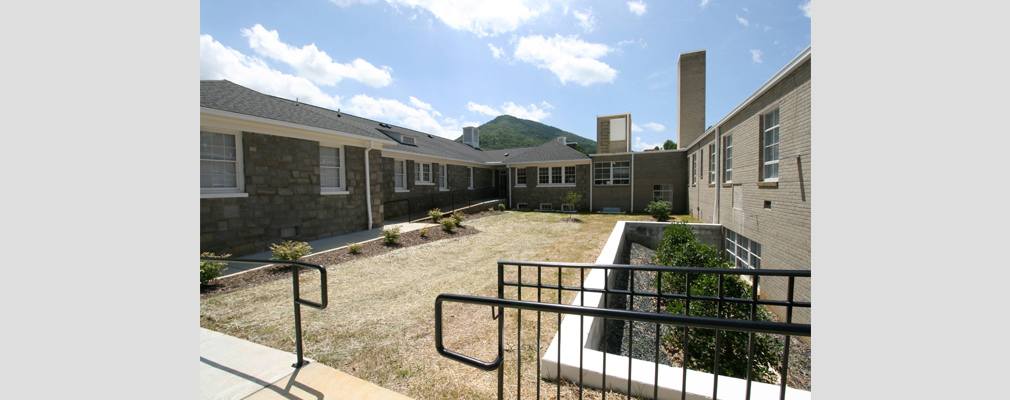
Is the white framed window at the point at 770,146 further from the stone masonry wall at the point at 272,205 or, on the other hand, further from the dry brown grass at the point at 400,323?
the stone masonry wall at the point at 272,205

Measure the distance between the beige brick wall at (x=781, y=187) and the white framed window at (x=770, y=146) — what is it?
0.11 m

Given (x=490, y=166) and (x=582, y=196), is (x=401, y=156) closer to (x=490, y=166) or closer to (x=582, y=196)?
(x=490, y=166)

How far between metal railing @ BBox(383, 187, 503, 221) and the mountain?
26.5 m

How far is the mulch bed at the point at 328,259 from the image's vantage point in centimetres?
510

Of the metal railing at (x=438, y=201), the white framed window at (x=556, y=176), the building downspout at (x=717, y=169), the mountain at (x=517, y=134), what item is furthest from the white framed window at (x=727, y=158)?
the mountain at (x=517, y=134)

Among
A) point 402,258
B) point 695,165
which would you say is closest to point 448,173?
point 402,258

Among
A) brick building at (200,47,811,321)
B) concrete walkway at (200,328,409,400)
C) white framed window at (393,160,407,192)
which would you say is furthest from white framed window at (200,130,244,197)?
white framed window at (393,160,407,192)

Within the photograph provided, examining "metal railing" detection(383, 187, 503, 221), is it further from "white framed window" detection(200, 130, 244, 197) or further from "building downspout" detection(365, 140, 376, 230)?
"white framed window" detection(200, 130, 244, 197)

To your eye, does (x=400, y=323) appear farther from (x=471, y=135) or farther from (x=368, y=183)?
(x=471, y=135)

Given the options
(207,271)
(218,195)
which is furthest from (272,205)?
(207,271)

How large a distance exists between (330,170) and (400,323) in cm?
668

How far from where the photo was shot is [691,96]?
1905 centimetres

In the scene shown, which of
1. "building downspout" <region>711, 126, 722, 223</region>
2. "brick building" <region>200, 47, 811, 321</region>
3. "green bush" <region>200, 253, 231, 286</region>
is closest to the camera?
"green bush" <region>200, 253, 231, 286</region>

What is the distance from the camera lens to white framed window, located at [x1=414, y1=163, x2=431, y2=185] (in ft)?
47.7
